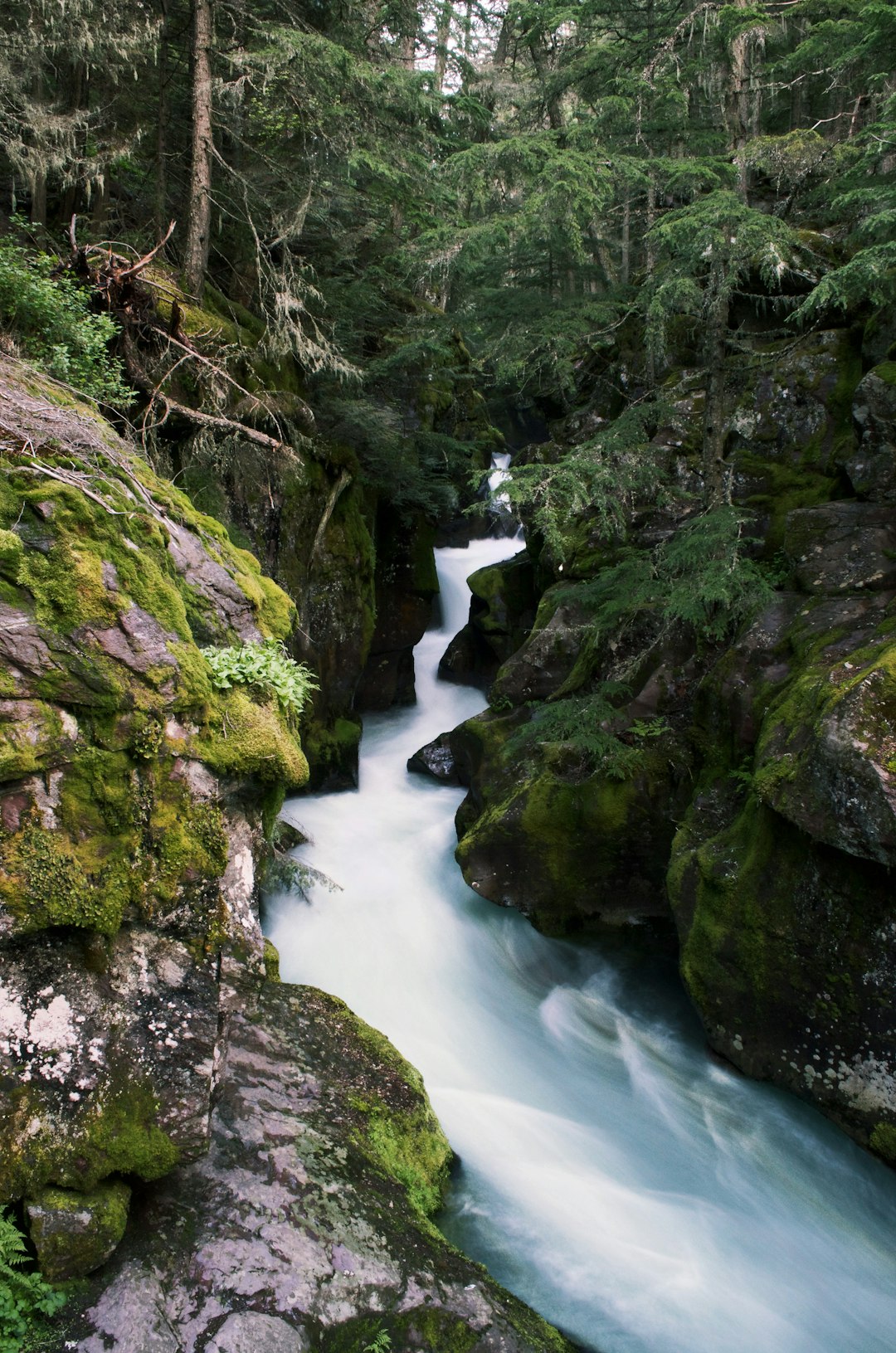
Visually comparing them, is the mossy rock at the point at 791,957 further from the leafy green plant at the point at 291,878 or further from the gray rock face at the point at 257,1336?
the gray rock face at the point at 257,1336

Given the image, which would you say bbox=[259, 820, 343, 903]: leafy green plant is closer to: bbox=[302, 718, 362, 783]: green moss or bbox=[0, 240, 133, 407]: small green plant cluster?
bbox=[302, 718, 362, 783]: green moss

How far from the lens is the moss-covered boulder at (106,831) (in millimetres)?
3604

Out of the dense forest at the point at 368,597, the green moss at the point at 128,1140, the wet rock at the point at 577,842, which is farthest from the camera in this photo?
the wet rock at the point at 577,842

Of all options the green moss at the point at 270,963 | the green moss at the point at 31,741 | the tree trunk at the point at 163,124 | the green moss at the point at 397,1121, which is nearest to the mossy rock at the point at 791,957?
the green moss at the point at 397,1121

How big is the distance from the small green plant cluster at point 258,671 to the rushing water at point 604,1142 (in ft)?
13.1

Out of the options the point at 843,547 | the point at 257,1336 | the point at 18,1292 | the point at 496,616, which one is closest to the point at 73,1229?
the point at 18,1292

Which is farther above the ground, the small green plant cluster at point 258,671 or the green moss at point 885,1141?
the small green plant cluster at point 258,671

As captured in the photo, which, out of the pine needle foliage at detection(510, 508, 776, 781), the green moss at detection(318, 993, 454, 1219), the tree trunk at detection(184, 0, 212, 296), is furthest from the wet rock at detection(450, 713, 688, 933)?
the tree trunk at detection(184, 0, 212, 296)

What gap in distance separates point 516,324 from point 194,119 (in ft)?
15.7

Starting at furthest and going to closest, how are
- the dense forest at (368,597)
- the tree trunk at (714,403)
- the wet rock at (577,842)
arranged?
the tree trunk at (714,403), the wet rock at (577,842), the dense forest at (368,597)

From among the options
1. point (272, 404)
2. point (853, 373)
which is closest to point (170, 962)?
point (272, 404)

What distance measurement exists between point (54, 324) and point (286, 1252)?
7.12 metres

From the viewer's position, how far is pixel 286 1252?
12.5 ft

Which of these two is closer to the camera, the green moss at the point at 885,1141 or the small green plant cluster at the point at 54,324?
the green moss at the point at 885,1141
